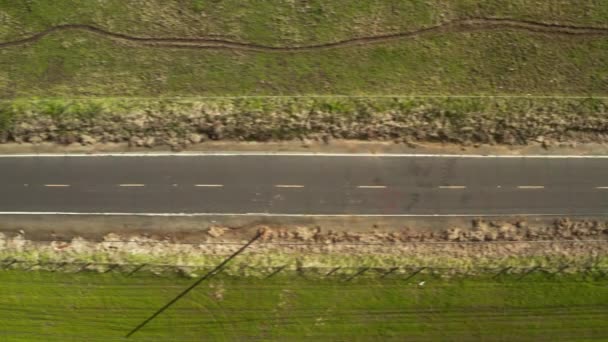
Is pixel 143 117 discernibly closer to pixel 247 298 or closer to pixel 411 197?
pixel 247 298

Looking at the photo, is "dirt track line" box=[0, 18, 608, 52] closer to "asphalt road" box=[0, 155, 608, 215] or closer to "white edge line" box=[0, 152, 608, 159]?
"white edge line" box=[0, 152, 608, 159]

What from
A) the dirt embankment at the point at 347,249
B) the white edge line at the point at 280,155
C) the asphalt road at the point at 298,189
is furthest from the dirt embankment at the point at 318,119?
the dirt embankment at the point at 347,249

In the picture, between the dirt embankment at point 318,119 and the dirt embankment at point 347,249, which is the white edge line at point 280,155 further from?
the dirt embankment at point 347,249

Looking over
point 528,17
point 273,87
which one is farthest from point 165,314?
point 528,17

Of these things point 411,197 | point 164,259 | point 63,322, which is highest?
point 411,197

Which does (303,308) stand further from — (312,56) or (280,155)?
(312,56)

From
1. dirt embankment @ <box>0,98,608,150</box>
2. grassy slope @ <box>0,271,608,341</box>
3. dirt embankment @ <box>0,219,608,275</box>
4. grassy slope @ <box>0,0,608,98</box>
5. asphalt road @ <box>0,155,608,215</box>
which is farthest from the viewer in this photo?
grassy slope @ <box>0,0,608,98</box>

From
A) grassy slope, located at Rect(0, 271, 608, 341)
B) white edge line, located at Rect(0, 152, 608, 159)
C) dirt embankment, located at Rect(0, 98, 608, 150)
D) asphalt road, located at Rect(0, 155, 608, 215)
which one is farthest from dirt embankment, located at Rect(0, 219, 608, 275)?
dirt embankment, located at Rect(0, 98, 608, 150)
